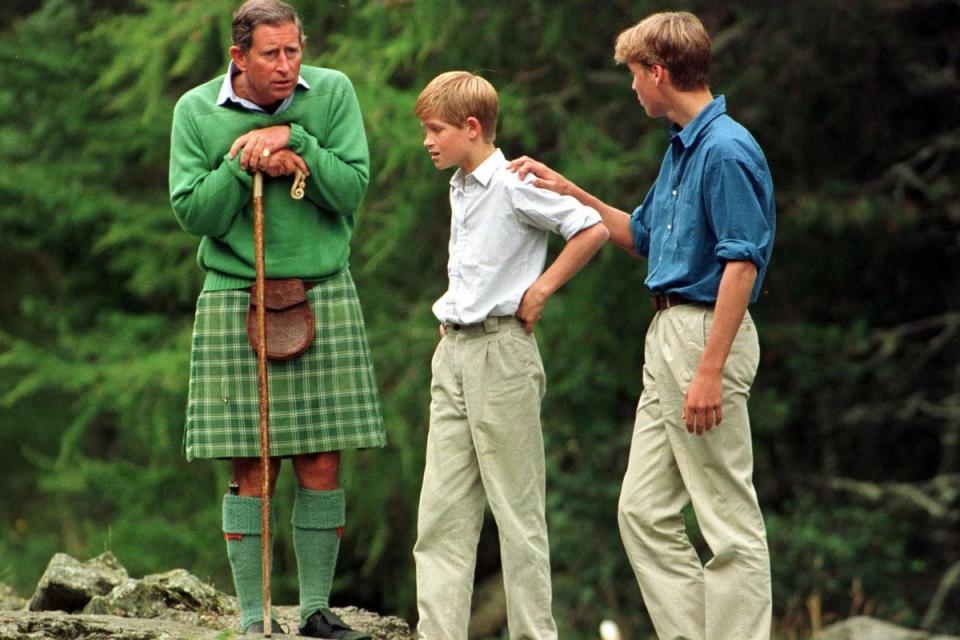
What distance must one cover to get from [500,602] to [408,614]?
639mm

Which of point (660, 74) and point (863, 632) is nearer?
point (660, 74)

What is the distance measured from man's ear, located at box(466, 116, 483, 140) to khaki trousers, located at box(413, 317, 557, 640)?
470mm

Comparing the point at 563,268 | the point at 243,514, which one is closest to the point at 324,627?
the point at 243,514

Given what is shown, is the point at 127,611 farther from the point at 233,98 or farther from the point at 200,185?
the point at 233,98

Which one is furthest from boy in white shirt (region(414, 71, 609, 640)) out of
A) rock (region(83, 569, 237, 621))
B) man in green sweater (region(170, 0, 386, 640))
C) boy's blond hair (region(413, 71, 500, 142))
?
rock (region(83, 569, 237, 621))

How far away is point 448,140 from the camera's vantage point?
4.04 metres

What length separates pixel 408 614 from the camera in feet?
35.6

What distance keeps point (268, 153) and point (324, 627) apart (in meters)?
1.25

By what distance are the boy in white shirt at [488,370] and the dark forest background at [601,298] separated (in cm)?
497

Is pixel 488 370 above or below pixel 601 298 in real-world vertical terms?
below

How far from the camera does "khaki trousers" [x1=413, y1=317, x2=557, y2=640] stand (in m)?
4.04

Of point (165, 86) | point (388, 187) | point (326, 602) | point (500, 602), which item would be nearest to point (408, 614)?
point (500, 602)

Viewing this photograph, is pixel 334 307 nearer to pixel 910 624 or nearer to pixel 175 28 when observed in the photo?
pixel 175 28

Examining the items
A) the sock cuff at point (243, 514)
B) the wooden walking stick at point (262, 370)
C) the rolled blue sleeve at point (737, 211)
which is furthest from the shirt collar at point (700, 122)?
the sock cuff at point (243, 514)
